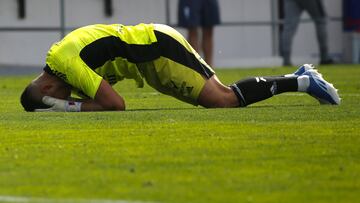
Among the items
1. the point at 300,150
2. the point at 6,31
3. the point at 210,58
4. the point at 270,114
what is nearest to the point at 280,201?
the point at 300,150

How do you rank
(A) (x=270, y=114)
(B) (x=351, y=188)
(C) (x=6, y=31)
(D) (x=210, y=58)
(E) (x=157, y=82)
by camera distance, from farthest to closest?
1. (C) (x=6, y=31)
2. (D) (x=210, y=58)
3. (E) (x=157, y=82)
4. (A) (x=270, y=114)
5. (B) (x=351, y=188)

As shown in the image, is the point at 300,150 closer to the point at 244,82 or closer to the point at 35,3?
the point at 244,82

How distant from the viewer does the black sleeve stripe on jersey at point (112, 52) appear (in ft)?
35.2

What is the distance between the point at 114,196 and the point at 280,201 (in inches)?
30.8

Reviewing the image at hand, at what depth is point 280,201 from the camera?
6.05 meters

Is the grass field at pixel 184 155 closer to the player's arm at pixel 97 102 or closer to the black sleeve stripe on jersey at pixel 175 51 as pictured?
the player's arm at pixel 97 102

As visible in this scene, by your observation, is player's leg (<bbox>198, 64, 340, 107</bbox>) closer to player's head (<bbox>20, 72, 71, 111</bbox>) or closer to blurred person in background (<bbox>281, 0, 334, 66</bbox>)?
player's head (<bbox>20, 72, 71, 111</bbox>)

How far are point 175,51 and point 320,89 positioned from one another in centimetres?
125

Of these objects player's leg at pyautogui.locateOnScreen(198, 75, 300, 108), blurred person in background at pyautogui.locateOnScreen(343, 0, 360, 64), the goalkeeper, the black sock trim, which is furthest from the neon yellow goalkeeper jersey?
blurred person in background at pyautogui.locateOnScreen(343, 0, 360, 64)

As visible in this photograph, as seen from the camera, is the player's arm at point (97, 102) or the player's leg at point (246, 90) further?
the player's leg at point (246, 90)

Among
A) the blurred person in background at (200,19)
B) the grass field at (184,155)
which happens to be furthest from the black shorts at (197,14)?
the grass field at (184,155)

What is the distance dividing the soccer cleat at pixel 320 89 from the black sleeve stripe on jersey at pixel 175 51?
925mm

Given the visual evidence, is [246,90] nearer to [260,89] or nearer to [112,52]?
[260,89]

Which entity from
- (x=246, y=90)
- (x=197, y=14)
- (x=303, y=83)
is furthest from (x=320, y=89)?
(x=197, y=14)
